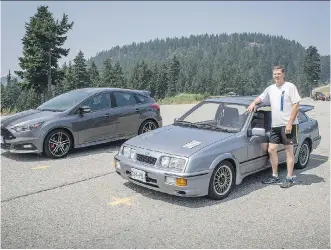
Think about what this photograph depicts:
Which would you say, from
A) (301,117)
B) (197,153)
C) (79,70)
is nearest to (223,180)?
(197,153)

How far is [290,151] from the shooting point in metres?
6.14

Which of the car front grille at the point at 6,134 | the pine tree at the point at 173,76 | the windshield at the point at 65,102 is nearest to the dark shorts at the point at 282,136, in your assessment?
the windshield at the point at 65,102

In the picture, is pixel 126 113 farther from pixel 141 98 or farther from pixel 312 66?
pixel 312 66

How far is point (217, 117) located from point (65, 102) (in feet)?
12.5

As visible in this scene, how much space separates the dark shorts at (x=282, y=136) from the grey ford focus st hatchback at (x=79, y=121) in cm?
400

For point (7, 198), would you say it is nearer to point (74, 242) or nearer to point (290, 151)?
point (74, 242)

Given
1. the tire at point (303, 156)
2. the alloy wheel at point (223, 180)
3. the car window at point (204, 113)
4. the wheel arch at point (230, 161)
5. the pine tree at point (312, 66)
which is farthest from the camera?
the pine tree at point (312, 66)

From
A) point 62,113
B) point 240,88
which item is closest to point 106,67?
point 240,88

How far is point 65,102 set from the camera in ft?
27.6

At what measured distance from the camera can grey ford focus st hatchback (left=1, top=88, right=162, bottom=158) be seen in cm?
745

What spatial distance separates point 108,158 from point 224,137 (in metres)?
3.15

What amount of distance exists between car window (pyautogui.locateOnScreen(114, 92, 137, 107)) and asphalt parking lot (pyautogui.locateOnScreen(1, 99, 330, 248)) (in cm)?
257

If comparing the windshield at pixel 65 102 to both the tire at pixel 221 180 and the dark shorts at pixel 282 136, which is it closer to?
the tire at pixel 221 180

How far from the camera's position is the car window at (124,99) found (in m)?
8.93
